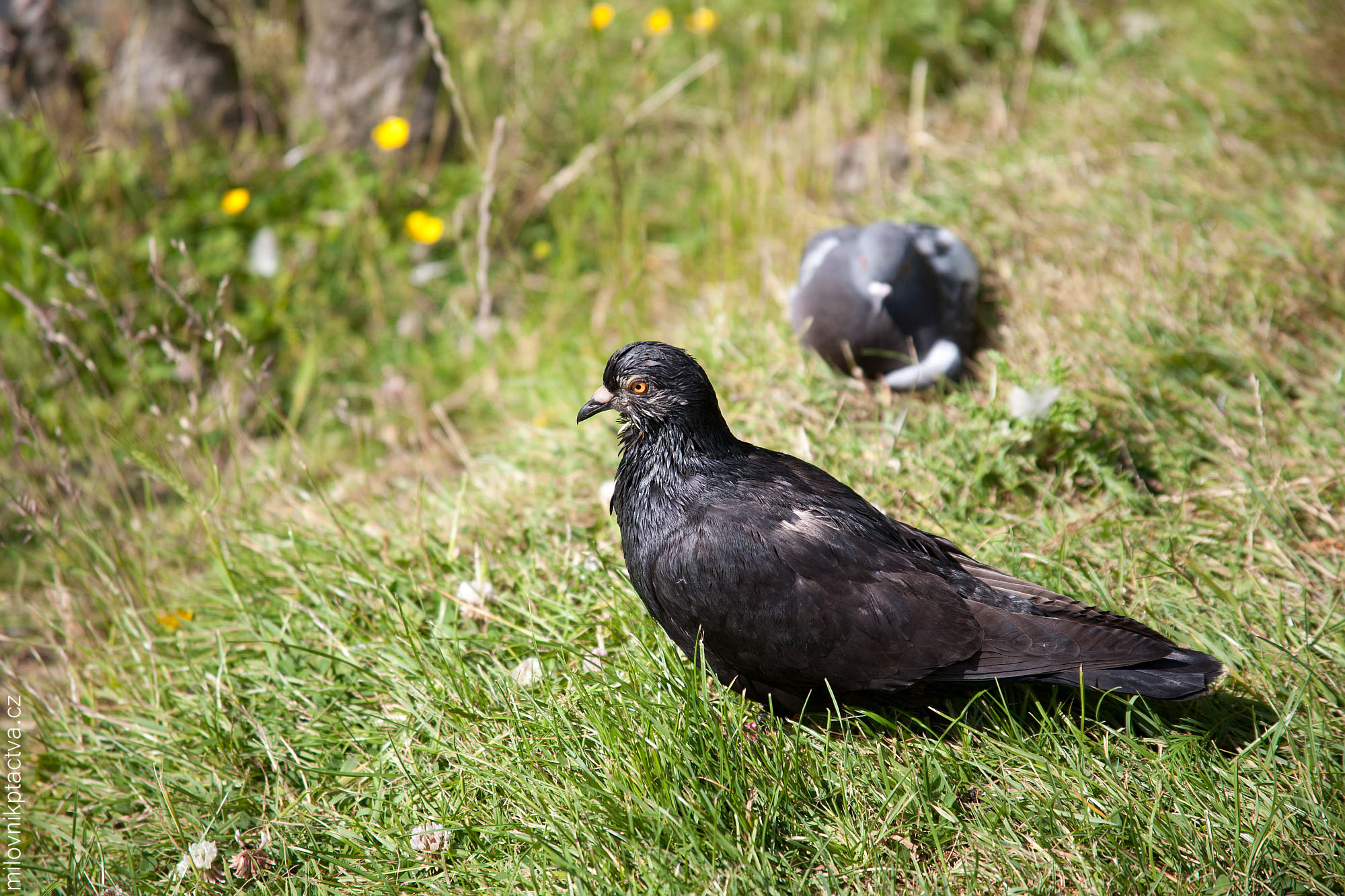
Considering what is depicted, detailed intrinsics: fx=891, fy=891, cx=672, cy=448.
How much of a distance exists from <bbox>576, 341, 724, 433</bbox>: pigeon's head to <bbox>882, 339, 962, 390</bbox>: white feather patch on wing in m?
1.06

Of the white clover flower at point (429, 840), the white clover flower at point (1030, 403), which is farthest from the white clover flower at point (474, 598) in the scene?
the white clover flower at point (1030, 403)

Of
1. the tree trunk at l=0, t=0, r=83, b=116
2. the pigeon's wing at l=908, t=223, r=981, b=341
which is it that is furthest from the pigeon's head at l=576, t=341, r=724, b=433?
the tree trunk at l=0, t=0, r=83, b=116

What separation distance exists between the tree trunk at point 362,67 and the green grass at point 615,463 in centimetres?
26

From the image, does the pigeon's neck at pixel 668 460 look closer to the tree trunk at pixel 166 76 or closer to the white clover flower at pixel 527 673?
the white clover flower at pixel 527 673

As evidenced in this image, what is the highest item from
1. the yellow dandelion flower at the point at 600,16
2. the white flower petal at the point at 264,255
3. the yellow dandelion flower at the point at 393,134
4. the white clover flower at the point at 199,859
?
the yellow dandelion flower at the point at 600,16

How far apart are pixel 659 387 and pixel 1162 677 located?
1.38 m

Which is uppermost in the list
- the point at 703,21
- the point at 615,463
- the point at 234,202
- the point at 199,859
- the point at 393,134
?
the point at 703,21

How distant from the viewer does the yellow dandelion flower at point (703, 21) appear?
415cm

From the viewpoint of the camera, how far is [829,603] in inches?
83.5

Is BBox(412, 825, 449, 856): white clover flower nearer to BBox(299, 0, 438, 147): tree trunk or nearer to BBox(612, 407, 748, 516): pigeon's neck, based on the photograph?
BBox(612, 407, 748, 516): pigeon's neck

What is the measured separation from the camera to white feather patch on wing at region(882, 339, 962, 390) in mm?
3242

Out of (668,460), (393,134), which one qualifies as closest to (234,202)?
(393,134)

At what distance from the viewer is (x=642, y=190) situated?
16.5ft

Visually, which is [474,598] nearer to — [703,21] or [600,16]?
[600,16]
